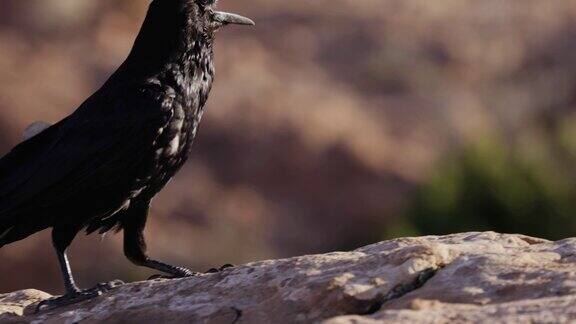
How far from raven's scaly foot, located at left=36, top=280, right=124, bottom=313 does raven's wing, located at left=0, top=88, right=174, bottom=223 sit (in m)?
0.69

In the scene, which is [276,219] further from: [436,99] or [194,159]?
[436,99]

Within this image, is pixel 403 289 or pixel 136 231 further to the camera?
pixel 136 231

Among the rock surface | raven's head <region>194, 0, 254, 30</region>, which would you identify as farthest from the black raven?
the rock surface

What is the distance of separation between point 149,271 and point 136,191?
6790 millimetres

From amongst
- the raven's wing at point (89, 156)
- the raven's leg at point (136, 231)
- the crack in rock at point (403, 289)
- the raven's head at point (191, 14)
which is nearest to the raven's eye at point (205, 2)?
the raven's head at point (191, 14)

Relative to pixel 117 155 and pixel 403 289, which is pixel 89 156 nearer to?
pixel 117 155

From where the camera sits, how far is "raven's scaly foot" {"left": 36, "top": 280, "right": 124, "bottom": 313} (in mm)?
5723

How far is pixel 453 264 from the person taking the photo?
4.91 meters

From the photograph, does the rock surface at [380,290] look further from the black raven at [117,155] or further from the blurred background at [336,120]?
the blurred background at [336,120]

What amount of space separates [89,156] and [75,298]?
0.91 m

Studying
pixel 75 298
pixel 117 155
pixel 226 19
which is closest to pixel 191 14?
pixel 226 19

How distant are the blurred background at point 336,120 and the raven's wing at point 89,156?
17.0ft

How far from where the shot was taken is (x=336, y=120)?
17797 mm

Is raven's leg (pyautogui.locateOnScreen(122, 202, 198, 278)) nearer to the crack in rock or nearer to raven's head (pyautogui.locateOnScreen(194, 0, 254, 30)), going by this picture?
raven's head (pyautogui.locateOnScreen(194, 0, 254, 30))
